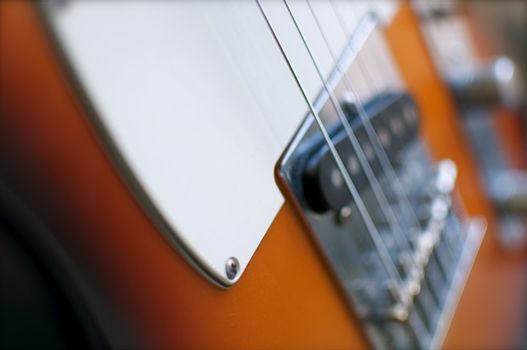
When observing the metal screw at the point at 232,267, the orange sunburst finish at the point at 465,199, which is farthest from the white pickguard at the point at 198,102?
the orange sunburst finish at the point at 465,199

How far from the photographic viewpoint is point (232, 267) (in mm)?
268

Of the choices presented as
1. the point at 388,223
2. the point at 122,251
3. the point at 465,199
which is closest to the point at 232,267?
the point at 122,251

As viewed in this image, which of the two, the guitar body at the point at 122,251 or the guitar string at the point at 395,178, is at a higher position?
the guitar body at the point at 122,251

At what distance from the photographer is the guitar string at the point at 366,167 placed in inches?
13.7

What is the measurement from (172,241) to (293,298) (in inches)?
3.7

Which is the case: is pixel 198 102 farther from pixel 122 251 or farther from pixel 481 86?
pixel 481 86

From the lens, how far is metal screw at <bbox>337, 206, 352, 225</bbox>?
351 mm

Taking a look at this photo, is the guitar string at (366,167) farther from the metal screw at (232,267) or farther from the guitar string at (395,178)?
the metal screw at (232,267)

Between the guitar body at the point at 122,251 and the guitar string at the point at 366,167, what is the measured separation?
0.07m

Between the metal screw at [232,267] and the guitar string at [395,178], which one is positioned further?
the guitar string at [395,178]

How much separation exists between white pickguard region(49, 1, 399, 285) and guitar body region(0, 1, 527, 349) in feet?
0.04

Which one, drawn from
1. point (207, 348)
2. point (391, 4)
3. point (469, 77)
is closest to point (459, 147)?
point (469, 77)

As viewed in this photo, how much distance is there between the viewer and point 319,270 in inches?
13.2

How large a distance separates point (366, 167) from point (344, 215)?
0.13 ft
